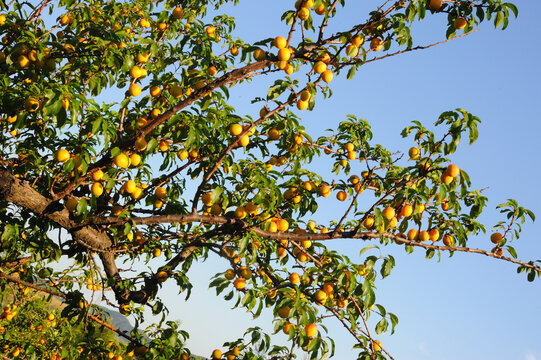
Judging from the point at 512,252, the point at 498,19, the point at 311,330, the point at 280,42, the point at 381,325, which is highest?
the point at 498,19

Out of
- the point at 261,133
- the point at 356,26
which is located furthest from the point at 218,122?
the point at 356,26

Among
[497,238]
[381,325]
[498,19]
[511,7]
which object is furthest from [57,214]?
[511,7]

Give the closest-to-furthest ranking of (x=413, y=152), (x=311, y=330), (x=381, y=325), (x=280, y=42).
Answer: (x=311, y=330)
(x=280, y=42)
(x=381, y=325)
(x=413, y=152)

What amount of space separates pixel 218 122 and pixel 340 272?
53.9 inches

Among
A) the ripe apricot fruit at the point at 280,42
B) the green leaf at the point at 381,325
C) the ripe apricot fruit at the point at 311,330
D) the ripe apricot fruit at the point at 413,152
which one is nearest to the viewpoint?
the ripe apricot fruit at the point at 311,330

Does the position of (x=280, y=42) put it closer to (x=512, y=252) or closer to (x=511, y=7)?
(x=511, y=7)

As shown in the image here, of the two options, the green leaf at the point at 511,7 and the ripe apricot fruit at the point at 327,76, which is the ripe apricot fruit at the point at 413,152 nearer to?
the ripe apricot fruit at the point at 327,76

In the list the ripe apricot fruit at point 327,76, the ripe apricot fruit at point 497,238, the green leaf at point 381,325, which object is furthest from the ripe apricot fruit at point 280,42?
the ripe apricot fruit at point 497,238

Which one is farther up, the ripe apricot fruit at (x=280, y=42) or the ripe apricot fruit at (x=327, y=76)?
the ripe apricot fruit at (x=327, y=76)

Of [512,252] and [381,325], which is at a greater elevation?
Answer: [512,252]

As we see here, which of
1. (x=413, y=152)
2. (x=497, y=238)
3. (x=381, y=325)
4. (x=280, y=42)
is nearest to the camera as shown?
(x=280, y=42)

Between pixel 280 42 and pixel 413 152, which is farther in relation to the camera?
pixel 413 152

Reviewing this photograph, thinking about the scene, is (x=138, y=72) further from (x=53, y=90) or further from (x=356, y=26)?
(x=356, y=26)

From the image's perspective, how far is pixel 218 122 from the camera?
306cm
